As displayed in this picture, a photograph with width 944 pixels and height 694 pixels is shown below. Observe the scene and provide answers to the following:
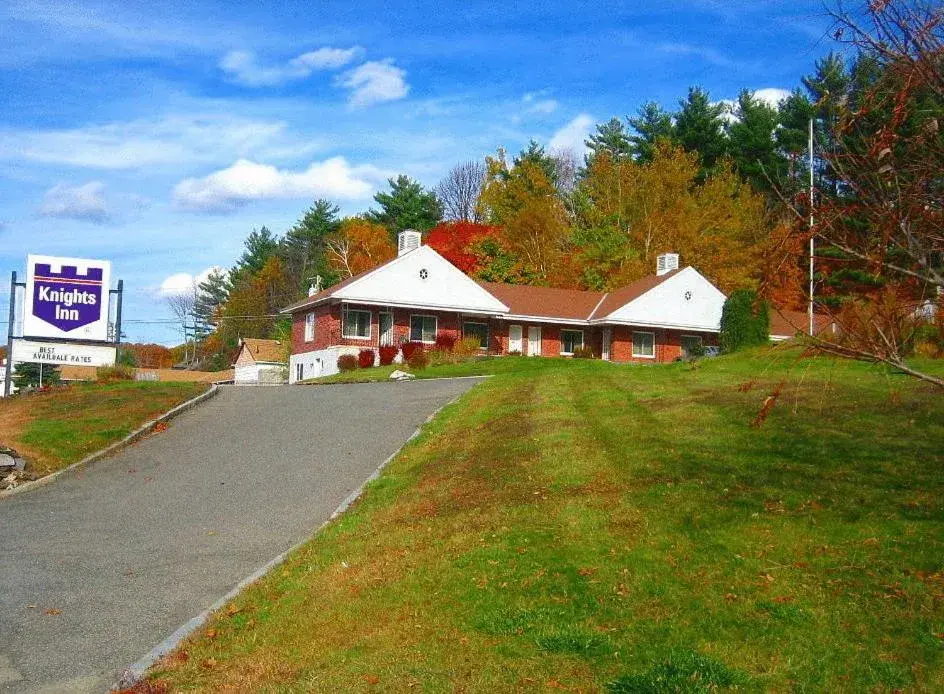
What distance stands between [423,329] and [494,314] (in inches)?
136

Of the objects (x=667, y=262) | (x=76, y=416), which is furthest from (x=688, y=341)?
(x=76, y=416)

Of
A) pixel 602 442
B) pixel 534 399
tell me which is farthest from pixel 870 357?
pixel 534 399

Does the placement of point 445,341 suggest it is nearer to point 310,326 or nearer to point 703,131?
point 310,326

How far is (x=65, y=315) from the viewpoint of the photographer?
29.7 meters

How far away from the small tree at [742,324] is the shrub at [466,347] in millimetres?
10847

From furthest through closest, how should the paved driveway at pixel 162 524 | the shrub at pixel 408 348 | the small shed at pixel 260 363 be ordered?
the small shed at pixel 260 363 < the shrub at pixel 408 348 < the paved driveway at pixel 162 524

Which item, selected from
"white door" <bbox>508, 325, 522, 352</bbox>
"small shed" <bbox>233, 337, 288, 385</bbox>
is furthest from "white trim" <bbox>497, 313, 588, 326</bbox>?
"small shed" <bbox>233, 337, 288, 385</bbox>

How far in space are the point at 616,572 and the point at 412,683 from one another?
2368 mm

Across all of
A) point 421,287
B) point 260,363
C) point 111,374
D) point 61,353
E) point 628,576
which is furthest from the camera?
Result: point 260,363

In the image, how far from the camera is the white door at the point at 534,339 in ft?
156

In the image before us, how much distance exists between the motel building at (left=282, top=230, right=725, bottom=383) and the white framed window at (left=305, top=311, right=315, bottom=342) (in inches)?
1.9

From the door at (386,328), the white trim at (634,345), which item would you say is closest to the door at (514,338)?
the white trim at (634,345)

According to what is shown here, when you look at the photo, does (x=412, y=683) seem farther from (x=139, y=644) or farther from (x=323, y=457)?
(x=323, y=457)

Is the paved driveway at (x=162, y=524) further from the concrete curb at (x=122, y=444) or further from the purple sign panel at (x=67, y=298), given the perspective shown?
the purple sign panel at (x=67, y=298)
